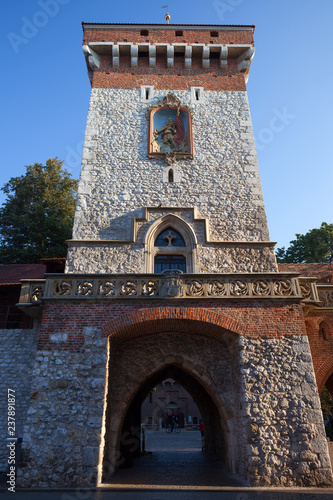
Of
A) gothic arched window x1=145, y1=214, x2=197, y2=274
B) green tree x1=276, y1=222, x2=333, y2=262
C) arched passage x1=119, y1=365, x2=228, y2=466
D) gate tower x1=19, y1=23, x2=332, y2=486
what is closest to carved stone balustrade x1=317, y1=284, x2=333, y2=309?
gate tower x1=19, y1=23, x2=332, y2=486

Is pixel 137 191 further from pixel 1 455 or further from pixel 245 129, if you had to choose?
pixel 1 455

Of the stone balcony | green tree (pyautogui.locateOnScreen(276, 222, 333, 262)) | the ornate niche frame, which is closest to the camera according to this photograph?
the stone balcony

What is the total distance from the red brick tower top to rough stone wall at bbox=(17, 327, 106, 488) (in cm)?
1059

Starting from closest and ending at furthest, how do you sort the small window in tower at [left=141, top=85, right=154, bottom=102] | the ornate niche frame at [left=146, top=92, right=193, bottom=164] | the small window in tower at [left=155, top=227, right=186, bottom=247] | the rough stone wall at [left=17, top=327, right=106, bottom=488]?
the rough stone wall at [left=17, top=327, right=106, bottom=488] → the small window in tower at [left=155, top=227, right=186, bottom=247] → the ornate niche frame at [left=146, top=92, right=193, bottom=164] → the small window in tower at [left=141, top=85, right=154, bottom=102]

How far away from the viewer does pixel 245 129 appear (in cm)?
1349

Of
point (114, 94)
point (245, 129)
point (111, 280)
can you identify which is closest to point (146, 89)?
point (114, 94)

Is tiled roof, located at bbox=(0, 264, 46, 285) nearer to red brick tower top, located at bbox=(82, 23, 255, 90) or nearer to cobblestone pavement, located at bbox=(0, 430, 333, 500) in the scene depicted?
cobblestone pavement, located at bbox=(0, 430, 333, 500)

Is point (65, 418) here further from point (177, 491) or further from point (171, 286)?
point (171, 286)

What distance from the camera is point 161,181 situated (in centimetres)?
1245

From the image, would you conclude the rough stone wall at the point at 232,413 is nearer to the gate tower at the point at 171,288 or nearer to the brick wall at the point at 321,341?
the gate tower at the point at 171,288

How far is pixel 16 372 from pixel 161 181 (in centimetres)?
738

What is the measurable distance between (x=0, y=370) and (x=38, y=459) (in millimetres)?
3385

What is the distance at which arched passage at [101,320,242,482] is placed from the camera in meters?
9.08

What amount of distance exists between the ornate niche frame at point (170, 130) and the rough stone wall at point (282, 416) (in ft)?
23.8
